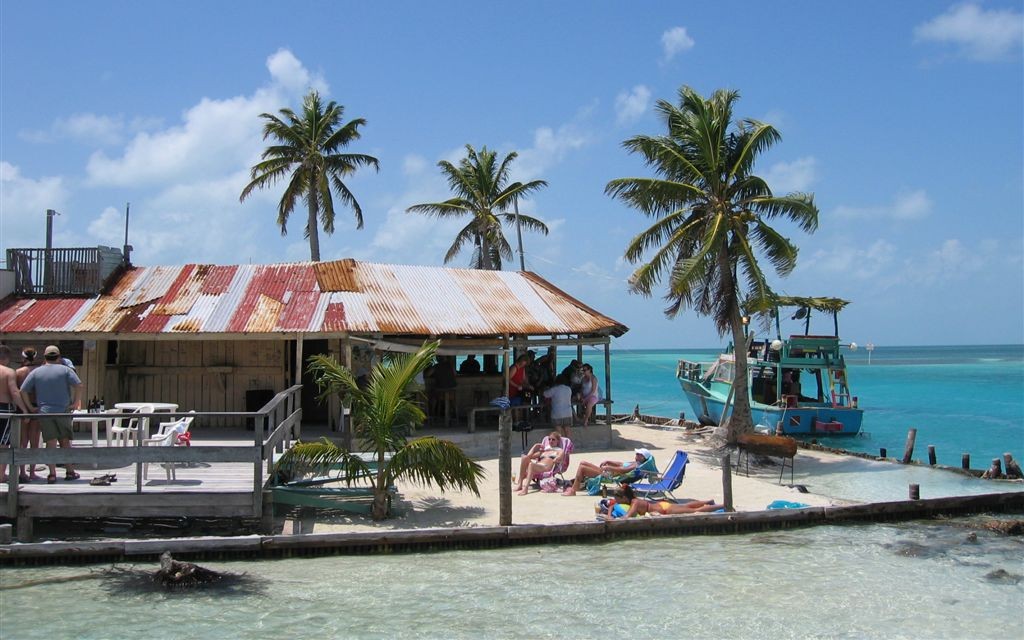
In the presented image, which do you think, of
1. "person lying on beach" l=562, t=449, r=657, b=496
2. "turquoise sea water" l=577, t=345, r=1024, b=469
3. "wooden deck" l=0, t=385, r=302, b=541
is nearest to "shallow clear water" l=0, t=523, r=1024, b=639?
"wooden deck" l=0, t=385, r=302, b=541

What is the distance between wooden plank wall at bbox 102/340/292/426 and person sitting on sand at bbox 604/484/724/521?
8178 mm

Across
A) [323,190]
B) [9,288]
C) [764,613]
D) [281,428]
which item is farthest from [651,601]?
[323,190]

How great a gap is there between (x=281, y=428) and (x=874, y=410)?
4284 centimetres

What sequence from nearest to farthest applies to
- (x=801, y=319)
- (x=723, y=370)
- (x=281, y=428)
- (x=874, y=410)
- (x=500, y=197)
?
(x=281, y=428), (x=801, y=319), (x=723, y=370), (x=500, y=197), (x=874, y=410)

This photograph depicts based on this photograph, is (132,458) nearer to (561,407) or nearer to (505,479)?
(505,479)

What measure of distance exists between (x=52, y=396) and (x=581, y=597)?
23.5ft

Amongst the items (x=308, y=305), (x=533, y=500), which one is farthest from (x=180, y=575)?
(x=308, y=305)

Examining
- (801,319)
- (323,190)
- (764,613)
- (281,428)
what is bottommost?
(764,613)

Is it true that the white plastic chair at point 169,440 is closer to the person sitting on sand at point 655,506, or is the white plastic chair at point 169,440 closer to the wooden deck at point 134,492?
the wooden deck at point 134,492

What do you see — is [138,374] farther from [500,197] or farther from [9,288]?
[500,197]

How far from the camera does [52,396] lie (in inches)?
430

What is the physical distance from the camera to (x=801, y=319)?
90.1 ft

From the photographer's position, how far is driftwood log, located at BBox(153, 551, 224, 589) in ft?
30.8

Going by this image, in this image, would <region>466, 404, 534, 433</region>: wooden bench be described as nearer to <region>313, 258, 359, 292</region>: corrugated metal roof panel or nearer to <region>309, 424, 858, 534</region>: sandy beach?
<region>309, 424, 858, 534</region>: sandy beach
